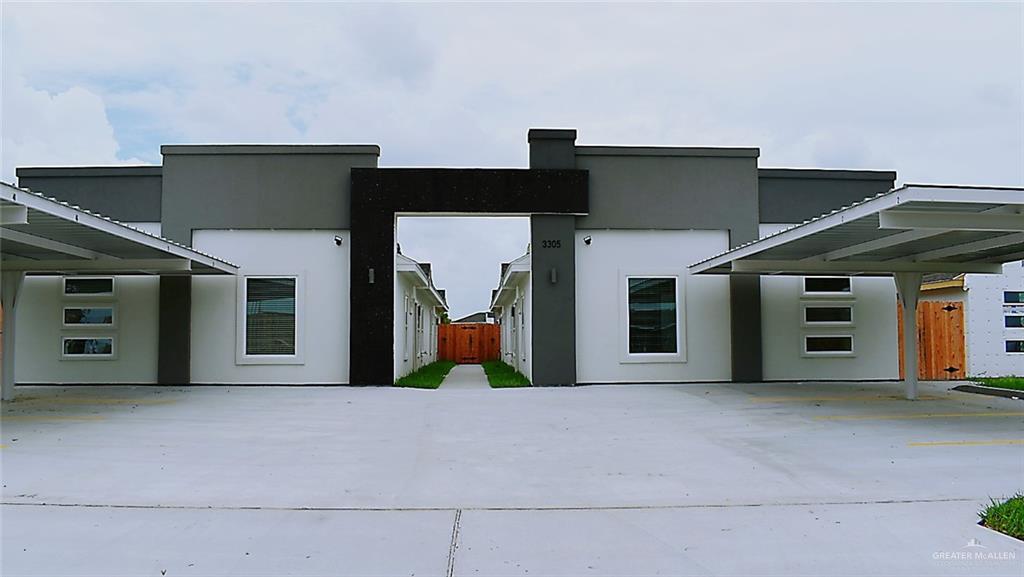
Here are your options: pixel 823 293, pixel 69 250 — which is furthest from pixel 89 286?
pixel 823 293

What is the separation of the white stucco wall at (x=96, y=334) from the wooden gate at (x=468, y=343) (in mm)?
19770

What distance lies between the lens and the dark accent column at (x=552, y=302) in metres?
14.8

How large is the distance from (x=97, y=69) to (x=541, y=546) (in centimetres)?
1195

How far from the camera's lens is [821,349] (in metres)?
16.0

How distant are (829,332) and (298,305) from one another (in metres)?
11.2

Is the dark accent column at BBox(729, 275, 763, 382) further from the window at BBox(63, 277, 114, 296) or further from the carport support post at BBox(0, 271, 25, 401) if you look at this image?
the carport support post at BBox(0, 271, 25, 401)

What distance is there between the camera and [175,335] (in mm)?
15117

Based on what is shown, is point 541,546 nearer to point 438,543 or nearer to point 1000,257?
point 438,543

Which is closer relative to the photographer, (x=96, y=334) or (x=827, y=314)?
(x=96, y=334)

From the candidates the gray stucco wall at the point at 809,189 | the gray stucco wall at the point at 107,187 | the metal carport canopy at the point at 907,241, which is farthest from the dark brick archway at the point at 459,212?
the gray stucco wall at the point at 107,187

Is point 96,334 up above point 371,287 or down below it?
below

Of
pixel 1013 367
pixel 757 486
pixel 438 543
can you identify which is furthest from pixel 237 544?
pixel 1013 367

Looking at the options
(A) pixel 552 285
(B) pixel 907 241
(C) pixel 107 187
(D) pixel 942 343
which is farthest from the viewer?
(D) pixel 942 343

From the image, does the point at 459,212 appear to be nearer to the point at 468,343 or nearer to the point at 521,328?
the point at 521,328
